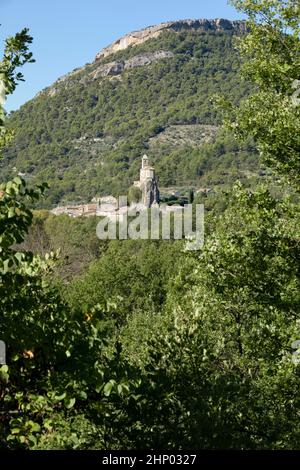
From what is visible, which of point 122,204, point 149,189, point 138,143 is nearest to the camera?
point 122,204

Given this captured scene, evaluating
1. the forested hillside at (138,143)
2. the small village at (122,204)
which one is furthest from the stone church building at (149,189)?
the forested hillside at (138,143)

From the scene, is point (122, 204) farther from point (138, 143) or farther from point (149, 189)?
point (138, 143)

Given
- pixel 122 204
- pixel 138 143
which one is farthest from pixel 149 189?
pixel 138 143

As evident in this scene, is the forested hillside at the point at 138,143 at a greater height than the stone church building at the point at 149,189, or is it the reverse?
the forested hillside at the point at 138,143

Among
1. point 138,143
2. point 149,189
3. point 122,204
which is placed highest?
point 138,143

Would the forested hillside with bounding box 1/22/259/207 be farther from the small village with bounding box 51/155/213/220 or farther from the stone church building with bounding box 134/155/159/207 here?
the small village with bounding box 51/155/213/220

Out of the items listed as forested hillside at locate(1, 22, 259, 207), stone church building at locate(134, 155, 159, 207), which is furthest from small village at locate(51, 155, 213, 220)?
forested hillside at locate(1, 22, 259, 207)

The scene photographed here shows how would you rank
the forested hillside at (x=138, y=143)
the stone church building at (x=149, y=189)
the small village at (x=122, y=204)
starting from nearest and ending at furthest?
1. the small village at (x=122, y=204)
2. the stone church building at (x=149, y=189)
3. the forested hillside at (x=138, y=143)

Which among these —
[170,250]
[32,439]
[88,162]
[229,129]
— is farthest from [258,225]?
[88,162]

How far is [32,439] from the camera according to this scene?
5375 millimetres

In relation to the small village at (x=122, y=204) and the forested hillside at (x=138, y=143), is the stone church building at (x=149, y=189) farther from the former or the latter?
the forested hillside at (x=138, y=143)

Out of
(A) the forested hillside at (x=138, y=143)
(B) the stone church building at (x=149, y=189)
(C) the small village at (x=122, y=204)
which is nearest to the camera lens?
(C) the small village at (x=122, y=204)
